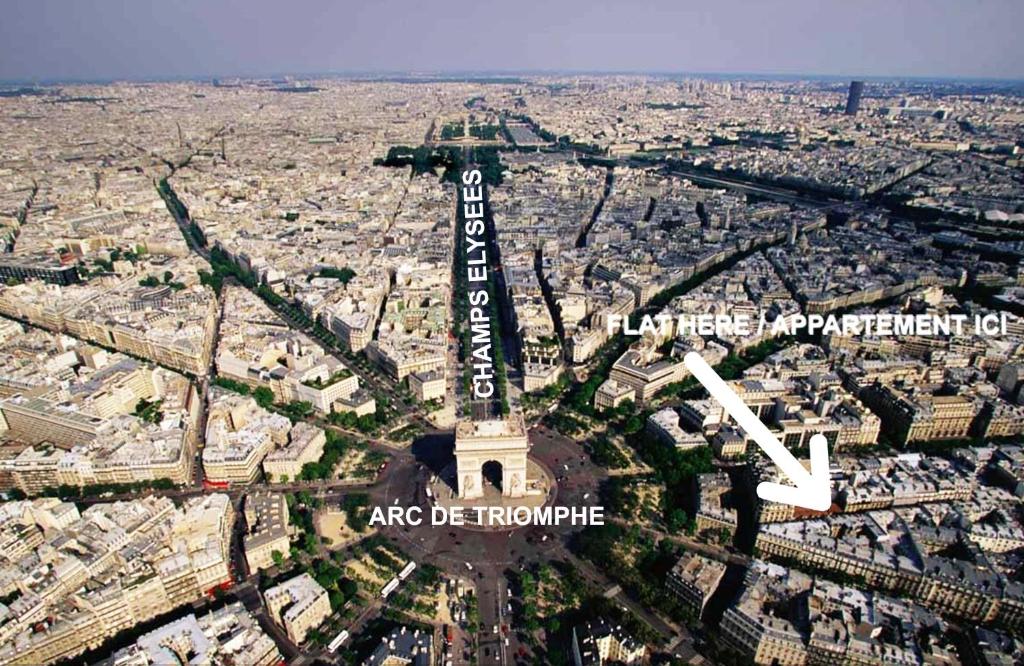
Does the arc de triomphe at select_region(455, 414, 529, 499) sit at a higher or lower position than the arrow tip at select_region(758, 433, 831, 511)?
lower

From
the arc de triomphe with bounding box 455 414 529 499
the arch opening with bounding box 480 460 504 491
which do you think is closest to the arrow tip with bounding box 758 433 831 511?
the arc de triomphe with bounding box 455 414 529 499

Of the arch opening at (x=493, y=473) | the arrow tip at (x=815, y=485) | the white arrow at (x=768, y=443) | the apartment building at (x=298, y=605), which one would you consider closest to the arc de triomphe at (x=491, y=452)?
the arch opening at (x=493, y=473)

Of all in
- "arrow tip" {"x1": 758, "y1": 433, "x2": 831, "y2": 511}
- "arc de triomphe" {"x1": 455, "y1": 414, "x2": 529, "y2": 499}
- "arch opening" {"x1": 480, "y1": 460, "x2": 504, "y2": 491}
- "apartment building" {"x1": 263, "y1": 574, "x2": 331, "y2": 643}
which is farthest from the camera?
"arch opening" {"x1": 480, "y1": 460, "x2": 504, "y2": 491}

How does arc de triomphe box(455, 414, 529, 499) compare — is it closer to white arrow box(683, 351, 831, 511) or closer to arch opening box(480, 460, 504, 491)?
arch opening box(480, 460, 504, 491)

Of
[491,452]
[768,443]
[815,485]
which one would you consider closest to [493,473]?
[491,452]

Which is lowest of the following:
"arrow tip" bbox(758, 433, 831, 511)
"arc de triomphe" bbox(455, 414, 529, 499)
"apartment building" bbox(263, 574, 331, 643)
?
"apartment building" bbox(263, 574, 331, 643)

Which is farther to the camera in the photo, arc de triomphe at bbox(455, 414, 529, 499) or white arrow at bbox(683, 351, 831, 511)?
arc de triomphe at bbox(455, 414, 529, 499)

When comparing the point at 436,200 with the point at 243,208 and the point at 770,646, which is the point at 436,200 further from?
the point at 770,646

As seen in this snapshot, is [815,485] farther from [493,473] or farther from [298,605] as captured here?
[298,605]
